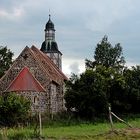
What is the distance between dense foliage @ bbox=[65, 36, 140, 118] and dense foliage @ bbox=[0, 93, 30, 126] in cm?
749

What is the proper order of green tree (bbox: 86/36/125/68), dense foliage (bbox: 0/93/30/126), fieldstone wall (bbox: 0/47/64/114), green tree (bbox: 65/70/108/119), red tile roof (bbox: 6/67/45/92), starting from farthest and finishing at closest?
green tree (bbox: 86/36/125/68) < fieldstone wall (bbox: 0/47/64/114) < red tile roof (bbox: 6/67/45/92) < green tree (bbox: 65/70/108/119) < dense foliage (bbox: 0/93/30/126)

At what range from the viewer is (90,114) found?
59.1 m

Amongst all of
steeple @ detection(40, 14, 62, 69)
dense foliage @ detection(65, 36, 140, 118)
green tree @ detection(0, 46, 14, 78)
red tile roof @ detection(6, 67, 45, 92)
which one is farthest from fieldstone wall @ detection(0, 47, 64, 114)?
steeple @ detection(40, 14, 62, 69)

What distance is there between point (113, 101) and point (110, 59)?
2648 cm

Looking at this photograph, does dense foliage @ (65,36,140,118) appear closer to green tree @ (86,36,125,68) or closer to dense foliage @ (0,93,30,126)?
dense foliage @ (0,93,30,126)

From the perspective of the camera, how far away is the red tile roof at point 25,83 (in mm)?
63531

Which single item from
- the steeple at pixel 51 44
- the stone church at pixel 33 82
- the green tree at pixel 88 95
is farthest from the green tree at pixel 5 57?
the green tree at pixel 88 95

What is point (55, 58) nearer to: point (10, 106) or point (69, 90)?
point (69, 90)

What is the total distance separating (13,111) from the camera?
173 feet

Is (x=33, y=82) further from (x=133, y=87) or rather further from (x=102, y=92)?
(x=133, y=87)

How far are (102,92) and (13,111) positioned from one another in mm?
A: 11116

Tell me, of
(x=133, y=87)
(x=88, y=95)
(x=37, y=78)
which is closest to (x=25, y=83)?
(x=37, y=78)

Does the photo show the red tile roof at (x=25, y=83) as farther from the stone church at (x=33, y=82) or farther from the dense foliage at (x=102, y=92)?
the dense foliage at (x=102, y=92)

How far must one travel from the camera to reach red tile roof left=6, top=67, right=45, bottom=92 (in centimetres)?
6353
